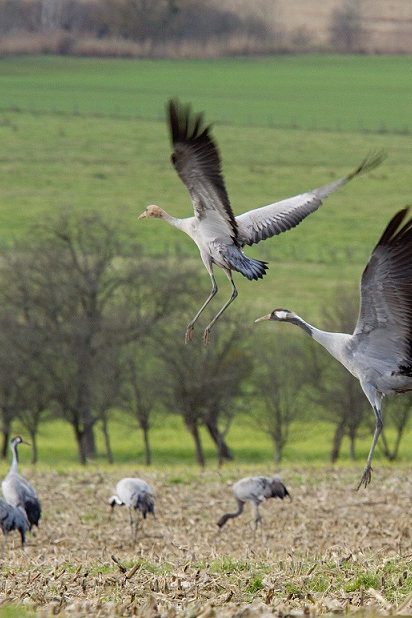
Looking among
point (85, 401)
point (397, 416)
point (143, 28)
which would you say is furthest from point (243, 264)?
point (143, 28)

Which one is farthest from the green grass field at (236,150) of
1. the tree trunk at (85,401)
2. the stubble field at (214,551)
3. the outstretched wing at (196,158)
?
the outstretched wing at (196,158)

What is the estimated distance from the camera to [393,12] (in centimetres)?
10019

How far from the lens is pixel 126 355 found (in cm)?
4847

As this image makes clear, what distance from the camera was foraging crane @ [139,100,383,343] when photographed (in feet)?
39.3

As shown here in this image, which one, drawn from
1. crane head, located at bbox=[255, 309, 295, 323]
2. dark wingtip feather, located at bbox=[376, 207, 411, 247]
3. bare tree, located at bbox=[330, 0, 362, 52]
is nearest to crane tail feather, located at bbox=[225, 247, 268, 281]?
crane head, located at bbox=[255, 309, 295, 323]

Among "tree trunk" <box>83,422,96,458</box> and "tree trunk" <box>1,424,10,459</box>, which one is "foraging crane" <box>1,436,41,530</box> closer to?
"tree trunk" <box>1,424,10,459</box>

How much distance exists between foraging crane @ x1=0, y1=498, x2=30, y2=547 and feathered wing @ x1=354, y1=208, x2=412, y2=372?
6.38 metres

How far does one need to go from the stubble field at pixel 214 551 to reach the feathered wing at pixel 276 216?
10.5 ft

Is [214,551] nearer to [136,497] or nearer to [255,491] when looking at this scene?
[136,497]

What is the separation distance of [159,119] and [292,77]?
51.5 feet

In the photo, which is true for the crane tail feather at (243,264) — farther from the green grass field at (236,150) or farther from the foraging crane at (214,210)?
the green grass field at (236,150)

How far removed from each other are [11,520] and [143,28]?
275 feet

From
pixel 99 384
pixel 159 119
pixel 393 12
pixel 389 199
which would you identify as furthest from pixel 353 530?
pixel 393 12

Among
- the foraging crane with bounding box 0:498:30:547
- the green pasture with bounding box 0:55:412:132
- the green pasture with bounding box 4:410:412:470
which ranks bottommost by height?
the green pasture with bounding box 4:410:412:470
